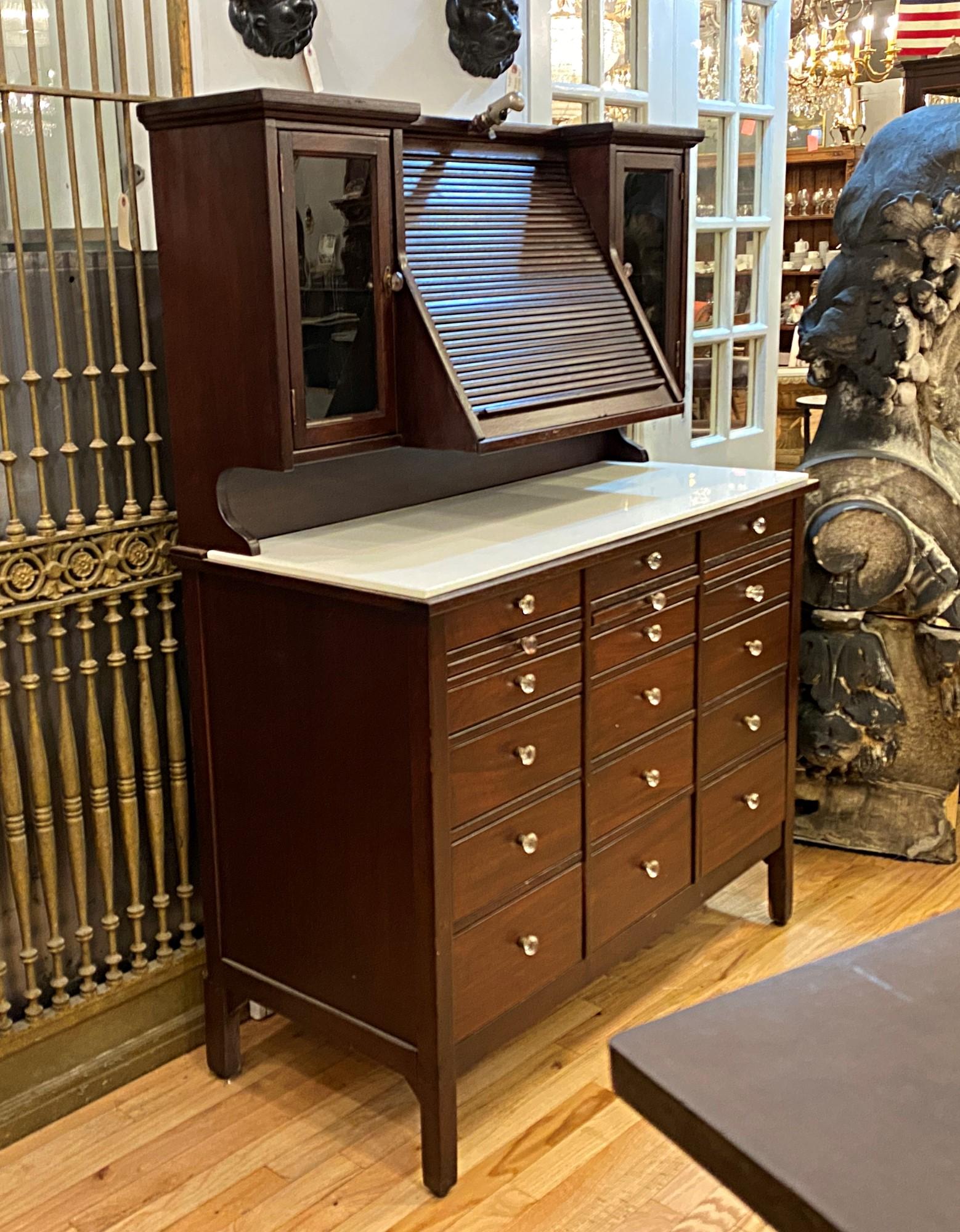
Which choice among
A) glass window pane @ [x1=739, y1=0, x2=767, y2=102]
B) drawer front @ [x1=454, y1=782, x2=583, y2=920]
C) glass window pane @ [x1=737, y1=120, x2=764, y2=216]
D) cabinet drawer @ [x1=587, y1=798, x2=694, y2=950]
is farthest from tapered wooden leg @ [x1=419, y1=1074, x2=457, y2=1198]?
glass window pane @ [x1=739, y1=0, x2=767, y2=102]

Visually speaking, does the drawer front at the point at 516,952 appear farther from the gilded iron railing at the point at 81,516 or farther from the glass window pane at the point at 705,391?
the glass window pane at the point at 705,391

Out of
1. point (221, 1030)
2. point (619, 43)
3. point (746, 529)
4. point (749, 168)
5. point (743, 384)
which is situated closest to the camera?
point (221, 1030)

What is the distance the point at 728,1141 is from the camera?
90 centimetres

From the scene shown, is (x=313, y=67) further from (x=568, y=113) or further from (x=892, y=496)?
(x=892, y=496)

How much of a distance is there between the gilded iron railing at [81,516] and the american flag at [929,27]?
17.9 ft

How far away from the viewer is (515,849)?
222cm

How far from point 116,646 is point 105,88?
3.17 feet

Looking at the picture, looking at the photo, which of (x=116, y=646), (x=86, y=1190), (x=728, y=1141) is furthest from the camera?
(x=116, y=646)

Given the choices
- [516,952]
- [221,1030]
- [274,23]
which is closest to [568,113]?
[274,23]

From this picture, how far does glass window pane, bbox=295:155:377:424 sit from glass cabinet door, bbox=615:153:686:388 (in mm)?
760

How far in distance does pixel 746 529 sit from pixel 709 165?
4.83 feet

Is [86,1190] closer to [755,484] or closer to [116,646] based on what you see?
[116,646]

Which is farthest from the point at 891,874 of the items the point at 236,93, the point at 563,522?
the point at 236,93

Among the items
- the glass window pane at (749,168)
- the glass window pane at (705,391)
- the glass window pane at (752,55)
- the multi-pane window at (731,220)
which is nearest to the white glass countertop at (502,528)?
the glass window pane at (705,391)
